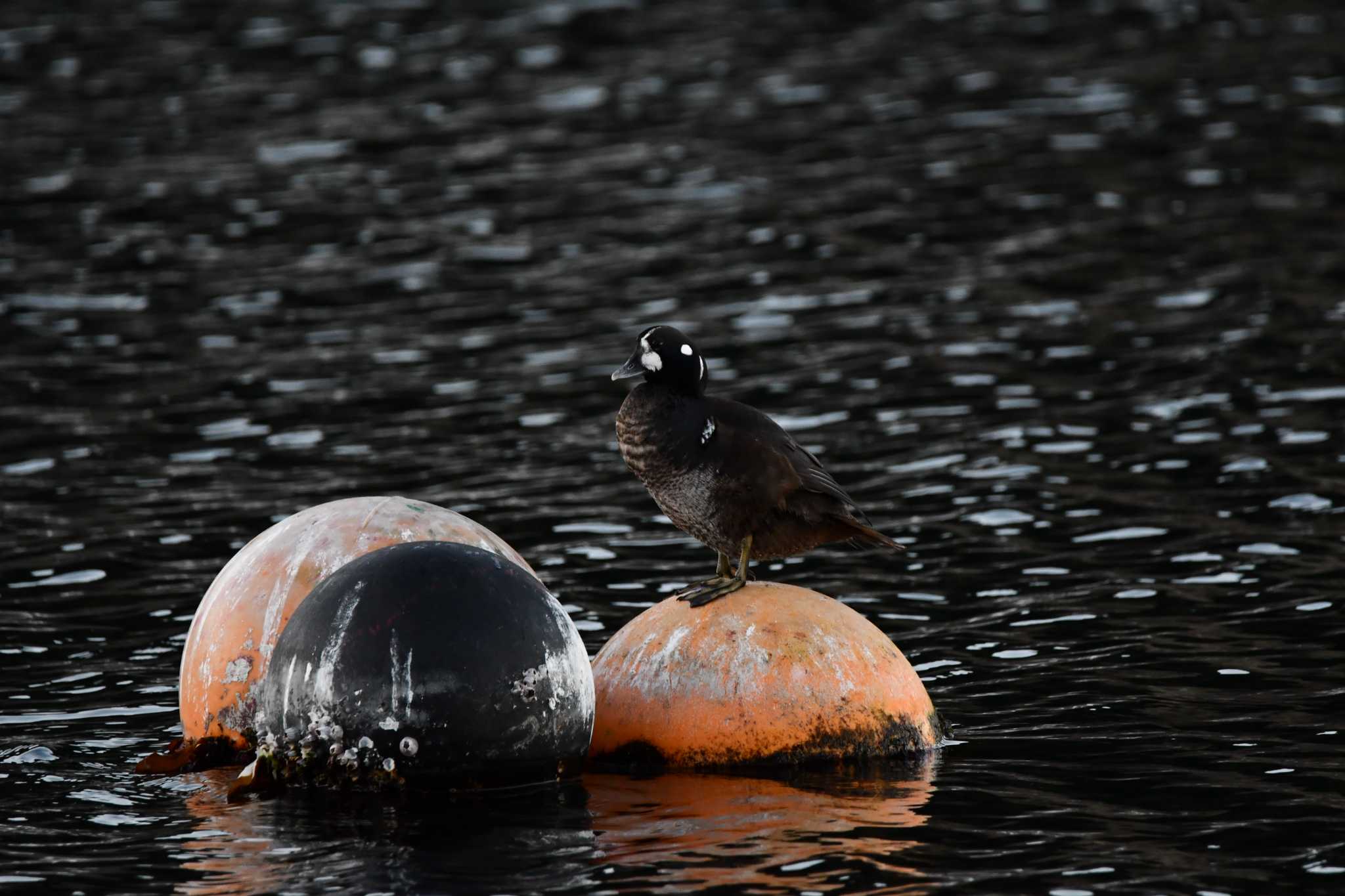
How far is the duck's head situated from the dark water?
2039mm

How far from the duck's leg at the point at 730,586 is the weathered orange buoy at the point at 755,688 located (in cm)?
4

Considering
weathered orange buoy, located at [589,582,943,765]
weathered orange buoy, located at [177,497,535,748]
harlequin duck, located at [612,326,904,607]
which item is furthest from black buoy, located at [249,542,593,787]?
harlequin duck, located at [612,326,904,607]

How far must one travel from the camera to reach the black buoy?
8.67m

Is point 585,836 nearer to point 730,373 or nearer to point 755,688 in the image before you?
point 755,688

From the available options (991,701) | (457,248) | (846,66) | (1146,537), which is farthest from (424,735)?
(846,66)

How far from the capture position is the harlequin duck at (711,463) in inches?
377

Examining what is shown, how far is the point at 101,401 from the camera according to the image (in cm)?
1784

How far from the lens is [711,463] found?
31.4 feet

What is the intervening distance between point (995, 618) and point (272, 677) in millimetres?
5153

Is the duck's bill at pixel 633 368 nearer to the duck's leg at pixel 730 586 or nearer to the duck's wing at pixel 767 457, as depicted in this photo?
the duck's wing at pixel 767 457

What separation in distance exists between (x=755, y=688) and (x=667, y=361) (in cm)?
172

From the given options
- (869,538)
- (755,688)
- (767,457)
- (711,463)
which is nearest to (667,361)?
(711,463)

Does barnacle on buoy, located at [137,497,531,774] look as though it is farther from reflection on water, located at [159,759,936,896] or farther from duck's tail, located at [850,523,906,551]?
duck's tail, located at [850,523,906,551]

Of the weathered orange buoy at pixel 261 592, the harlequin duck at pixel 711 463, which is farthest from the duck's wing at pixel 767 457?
the weathered orange buoy at pixel 261 592
